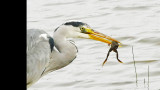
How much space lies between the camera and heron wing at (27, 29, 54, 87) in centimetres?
456

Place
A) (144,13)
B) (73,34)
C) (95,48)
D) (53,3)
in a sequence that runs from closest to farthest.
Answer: (73,34), (95,48), (144,13), (53,3)

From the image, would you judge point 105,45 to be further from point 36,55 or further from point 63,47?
point 36,55

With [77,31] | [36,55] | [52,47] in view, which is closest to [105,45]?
[77,31]

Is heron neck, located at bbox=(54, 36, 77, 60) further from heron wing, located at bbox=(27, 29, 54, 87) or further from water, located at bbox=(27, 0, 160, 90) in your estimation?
water, located at bbox=(27, 0, 160, 90)

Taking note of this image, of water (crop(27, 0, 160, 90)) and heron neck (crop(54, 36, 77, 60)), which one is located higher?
heron neck (crop(54, 36, 77, 60))

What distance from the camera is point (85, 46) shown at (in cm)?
852

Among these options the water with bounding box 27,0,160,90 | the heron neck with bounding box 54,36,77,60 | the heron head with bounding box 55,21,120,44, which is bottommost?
the water with bounding box 27,0,160,90

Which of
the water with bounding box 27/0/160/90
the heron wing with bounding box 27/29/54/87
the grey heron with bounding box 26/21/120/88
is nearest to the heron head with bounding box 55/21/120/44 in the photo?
the grey heron with bounding box 26/21/120/88

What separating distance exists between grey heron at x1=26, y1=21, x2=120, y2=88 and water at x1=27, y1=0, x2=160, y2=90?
3.27 ft

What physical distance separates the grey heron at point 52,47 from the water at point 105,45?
100 centimetres

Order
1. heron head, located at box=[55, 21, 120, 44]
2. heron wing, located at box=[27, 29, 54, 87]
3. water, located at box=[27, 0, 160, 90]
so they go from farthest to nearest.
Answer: water, located at box=[27, 0, 160, 90] < heron head, located at box=[55, 21, 120, 44] < heron wing, located at box=[27, 29, 54, 87]

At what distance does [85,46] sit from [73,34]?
3.42m
